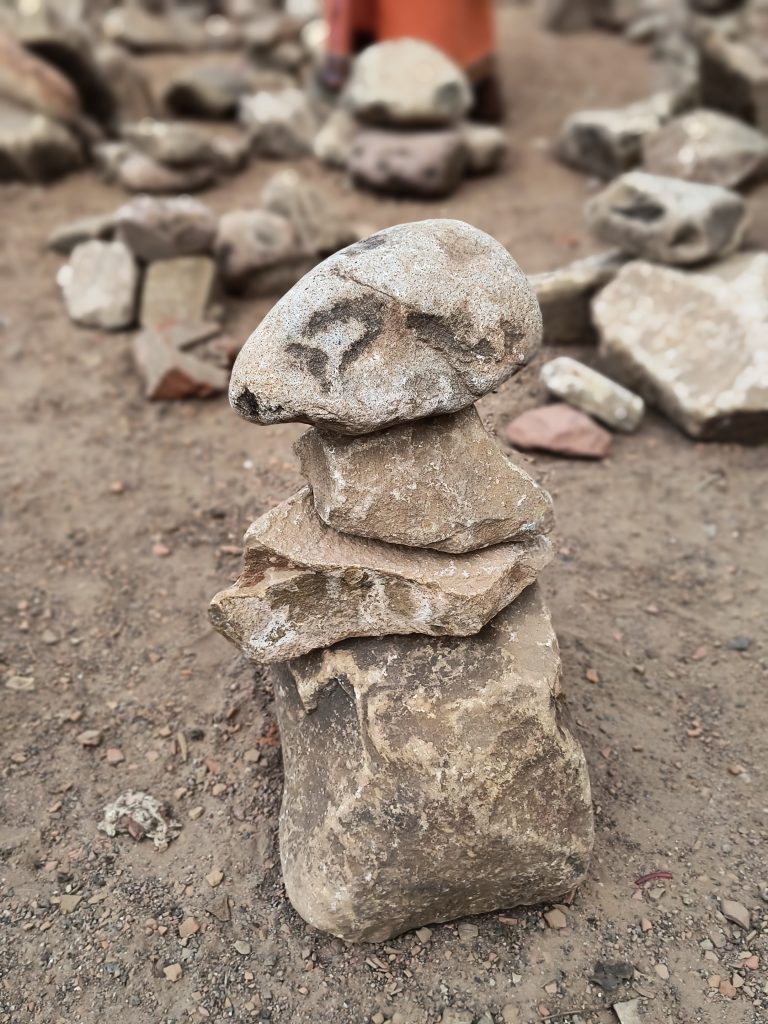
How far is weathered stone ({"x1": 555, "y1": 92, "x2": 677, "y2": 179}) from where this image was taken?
20.1 ft

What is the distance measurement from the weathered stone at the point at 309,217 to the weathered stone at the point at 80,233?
0.92m

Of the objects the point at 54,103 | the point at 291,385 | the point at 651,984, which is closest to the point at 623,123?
the point at 54,103

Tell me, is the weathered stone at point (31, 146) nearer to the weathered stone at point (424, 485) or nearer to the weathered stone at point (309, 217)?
the weathered stone at point (309, 217)

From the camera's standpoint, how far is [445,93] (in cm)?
629

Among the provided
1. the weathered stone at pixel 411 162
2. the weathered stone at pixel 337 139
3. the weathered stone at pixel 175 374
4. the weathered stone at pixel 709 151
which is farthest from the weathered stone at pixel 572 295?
the weathered stone at pixel 337 139

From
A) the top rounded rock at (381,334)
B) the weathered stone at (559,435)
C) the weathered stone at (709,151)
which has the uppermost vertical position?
the top rounded rock at (381,334)

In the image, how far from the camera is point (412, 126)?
21.1 ft

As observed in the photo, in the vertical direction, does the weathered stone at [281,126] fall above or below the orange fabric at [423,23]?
below

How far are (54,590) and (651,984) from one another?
2318 millimetres

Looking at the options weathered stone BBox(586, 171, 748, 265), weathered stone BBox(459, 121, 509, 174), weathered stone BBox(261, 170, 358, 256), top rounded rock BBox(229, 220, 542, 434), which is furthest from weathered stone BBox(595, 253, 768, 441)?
weathered stone BBox(459, 121, 509, 174)

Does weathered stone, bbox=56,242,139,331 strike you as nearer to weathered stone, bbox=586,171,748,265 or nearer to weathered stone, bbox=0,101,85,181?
weathered stone, bbox=0,101,85,181

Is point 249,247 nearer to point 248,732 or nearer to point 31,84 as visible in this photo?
point 31,84

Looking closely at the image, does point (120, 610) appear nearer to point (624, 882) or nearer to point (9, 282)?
point (624, 882)

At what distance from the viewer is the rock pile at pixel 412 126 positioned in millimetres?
6164
